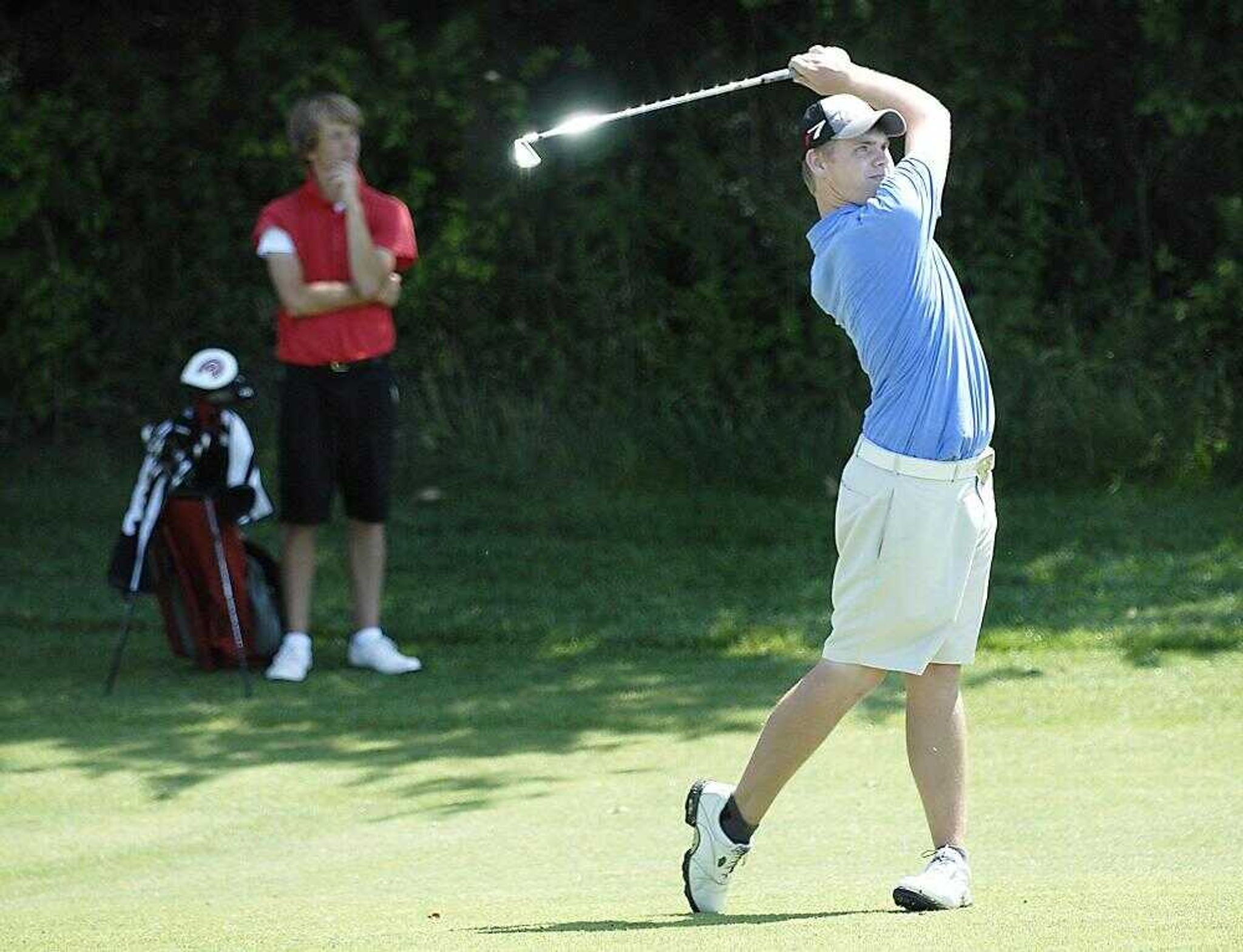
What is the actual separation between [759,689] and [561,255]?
18.4ft

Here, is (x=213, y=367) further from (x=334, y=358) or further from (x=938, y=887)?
(x=938, y=887)

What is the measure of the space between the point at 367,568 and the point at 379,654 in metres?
0.33

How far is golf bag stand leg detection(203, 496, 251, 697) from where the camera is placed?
26.9ft

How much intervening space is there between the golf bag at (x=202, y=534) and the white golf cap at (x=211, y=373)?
4.3 inches

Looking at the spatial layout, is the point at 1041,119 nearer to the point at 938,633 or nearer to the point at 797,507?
the point at 797,507

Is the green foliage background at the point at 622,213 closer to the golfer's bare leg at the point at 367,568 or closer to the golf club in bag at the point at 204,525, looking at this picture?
the golfer's bare leg at the point at 367,568

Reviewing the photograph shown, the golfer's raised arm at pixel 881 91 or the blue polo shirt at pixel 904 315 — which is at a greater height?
the golfer's raised arm at pixel 881 91

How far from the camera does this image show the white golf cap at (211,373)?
8297 millimetres

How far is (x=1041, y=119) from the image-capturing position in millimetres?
12414

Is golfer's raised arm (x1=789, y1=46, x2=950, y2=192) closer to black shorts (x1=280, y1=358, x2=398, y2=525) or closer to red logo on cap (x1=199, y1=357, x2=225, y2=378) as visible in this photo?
black shorts (x1=280, y1=358, x2=398, y2=525)

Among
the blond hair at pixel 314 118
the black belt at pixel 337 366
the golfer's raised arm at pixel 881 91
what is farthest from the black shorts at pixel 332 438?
the golfer's raised arm at pixel 881 91

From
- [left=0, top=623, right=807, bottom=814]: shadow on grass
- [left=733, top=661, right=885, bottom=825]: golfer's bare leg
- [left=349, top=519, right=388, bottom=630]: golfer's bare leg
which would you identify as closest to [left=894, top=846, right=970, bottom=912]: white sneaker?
[left=733, top=661, right=885, bottom=825]: golfer's bare leg

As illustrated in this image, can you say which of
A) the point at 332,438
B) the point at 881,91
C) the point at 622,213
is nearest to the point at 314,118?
the point at 332,438

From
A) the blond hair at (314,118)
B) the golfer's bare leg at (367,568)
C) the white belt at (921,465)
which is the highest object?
the blond hair at (314,118)
